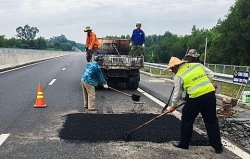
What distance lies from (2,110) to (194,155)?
5027 mm

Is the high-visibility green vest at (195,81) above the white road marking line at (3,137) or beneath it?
above

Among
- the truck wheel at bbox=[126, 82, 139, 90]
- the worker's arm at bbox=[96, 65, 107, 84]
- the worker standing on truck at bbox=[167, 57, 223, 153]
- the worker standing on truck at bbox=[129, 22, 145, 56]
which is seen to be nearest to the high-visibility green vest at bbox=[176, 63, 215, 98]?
the worker standing on truck at bbox=[167, 57, 223, 153]

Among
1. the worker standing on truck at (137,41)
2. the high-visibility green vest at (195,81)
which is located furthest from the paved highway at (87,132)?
the worker standing on truck at (137,41)

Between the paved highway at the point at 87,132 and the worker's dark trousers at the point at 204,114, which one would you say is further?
the worker's dark trousers at the point at 204,114

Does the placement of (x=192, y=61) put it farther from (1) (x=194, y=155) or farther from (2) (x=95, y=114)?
(2) (x=95, y=114)

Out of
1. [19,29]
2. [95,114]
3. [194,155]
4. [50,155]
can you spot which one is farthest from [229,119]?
[19,29]

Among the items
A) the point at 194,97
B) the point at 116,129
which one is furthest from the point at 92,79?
the point at 194,97

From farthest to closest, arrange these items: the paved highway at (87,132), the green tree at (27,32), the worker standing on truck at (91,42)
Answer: the green tree at (27,32)
the worker standing on truck at (91,42)
the paved highway at (87,132)

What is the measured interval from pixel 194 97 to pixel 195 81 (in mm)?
258

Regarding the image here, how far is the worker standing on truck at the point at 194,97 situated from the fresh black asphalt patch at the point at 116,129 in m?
0.36

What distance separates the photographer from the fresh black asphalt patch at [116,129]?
5309 mm

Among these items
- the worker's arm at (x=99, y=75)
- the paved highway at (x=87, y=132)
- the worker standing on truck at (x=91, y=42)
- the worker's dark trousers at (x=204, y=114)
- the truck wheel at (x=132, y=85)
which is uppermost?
the worker standing on truck at (x=91, y=42)

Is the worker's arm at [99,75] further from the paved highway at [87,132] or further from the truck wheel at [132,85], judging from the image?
the truck wheel at [132,85]

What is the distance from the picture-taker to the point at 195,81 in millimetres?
4723
